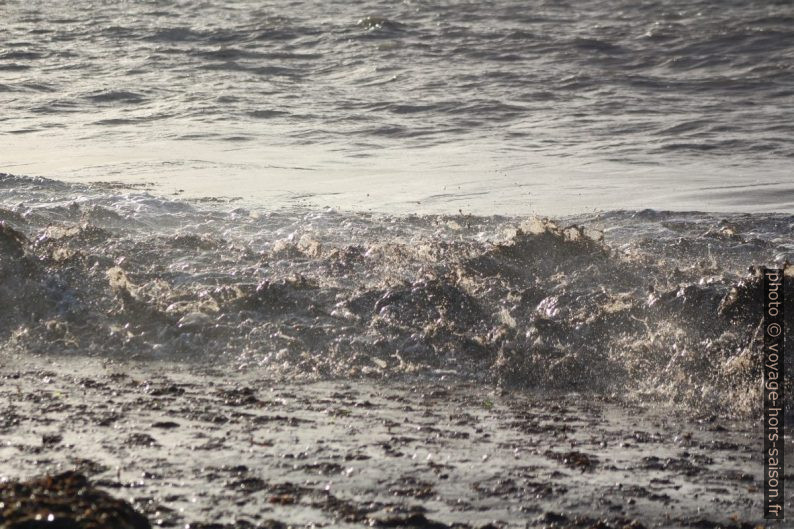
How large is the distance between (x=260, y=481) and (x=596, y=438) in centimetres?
132

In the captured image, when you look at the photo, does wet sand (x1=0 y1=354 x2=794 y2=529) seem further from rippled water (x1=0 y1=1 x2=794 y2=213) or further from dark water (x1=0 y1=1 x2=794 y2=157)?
dark water (x1=0 y1=1 x2=794 y2=157)

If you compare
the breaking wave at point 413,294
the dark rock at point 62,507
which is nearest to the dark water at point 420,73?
the breaking wave at point 413,294

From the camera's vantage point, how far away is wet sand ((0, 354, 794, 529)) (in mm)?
3035

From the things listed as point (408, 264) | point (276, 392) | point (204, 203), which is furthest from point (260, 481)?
point (204, 203)

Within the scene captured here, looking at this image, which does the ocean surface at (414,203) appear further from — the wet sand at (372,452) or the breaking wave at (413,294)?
the wet sand at (372,452)

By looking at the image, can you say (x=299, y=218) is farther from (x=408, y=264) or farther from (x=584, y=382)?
(x=584, y=382)

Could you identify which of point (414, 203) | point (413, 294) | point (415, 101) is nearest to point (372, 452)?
point (413, 294)

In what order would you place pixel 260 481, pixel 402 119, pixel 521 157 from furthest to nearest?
pixel 402 119
pixel 521 157
pixel 260 481

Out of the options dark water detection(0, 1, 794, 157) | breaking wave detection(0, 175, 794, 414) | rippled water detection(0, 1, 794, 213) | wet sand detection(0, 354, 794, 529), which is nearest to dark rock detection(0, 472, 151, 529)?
wet sand detection(0, 354, 794, 529)

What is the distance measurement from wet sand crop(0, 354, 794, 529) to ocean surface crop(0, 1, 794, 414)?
35 centimetres

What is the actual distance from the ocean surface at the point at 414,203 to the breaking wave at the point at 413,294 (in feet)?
0.06

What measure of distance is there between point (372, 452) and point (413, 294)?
2065 millimetres

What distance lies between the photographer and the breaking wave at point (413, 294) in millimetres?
4625

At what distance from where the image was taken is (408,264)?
20.5 ft
